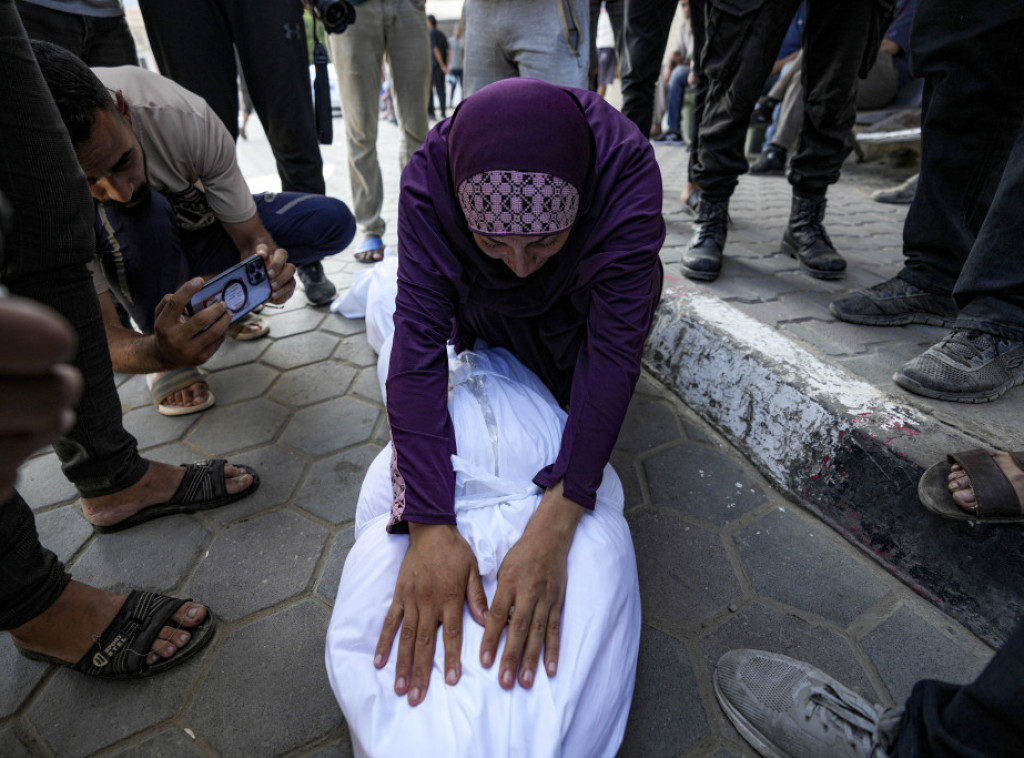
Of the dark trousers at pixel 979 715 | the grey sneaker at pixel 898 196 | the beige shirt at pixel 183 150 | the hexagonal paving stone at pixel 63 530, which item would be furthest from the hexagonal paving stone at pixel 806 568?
the grey sneaker at pixel 898 196

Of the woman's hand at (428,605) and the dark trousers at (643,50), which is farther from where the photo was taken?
the dark trousers at (643,50)

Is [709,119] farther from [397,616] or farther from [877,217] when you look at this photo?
[397,616]

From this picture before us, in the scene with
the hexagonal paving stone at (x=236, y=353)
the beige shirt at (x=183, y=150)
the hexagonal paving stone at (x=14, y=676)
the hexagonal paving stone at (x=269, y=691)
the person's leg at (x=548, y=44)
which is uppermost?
the person's leg at (x=548, y=44)

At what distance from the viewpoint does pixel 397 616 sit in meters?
1.03

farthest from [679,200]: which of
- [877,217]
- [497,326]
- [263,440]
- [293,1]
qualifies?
[263,440]

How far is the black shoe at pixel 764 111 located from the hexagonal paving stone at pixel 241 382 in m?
→ 5.37

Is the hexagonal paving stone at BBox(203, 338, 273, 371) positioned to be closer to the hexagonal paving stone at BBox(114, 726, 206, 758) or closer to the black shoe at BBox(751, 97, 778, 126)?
the hexagonal paving stone at BBox(114, 726, 206, 758)

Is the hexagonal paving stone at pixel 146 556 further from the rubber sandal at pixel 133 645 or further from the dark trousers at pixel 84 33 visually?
the dark trousers at pixel 84 33

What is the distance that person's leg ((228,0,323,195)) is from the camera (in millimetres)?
2285

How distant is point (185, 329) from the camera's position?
1.57 meters

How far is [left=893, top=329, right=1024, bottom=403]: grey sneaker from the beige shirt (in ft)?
7.63

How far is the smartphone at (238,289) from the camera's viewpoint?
1.71 m

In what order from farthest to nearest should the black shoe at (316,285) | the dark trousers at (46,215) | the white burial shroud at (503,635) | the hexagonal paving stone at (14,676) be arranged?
the black shoe at (316,285)
the hexagonal paving stone at (14,676)
the dark trousers at (46,215)
the white burial shroud at (503,635)

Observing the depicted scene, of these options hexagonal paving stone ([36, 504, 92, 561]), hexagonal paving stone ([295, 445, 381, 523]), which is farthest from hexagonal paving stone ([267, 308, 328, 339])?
hexagonal paving stone ([36, 504, 92, 561])
